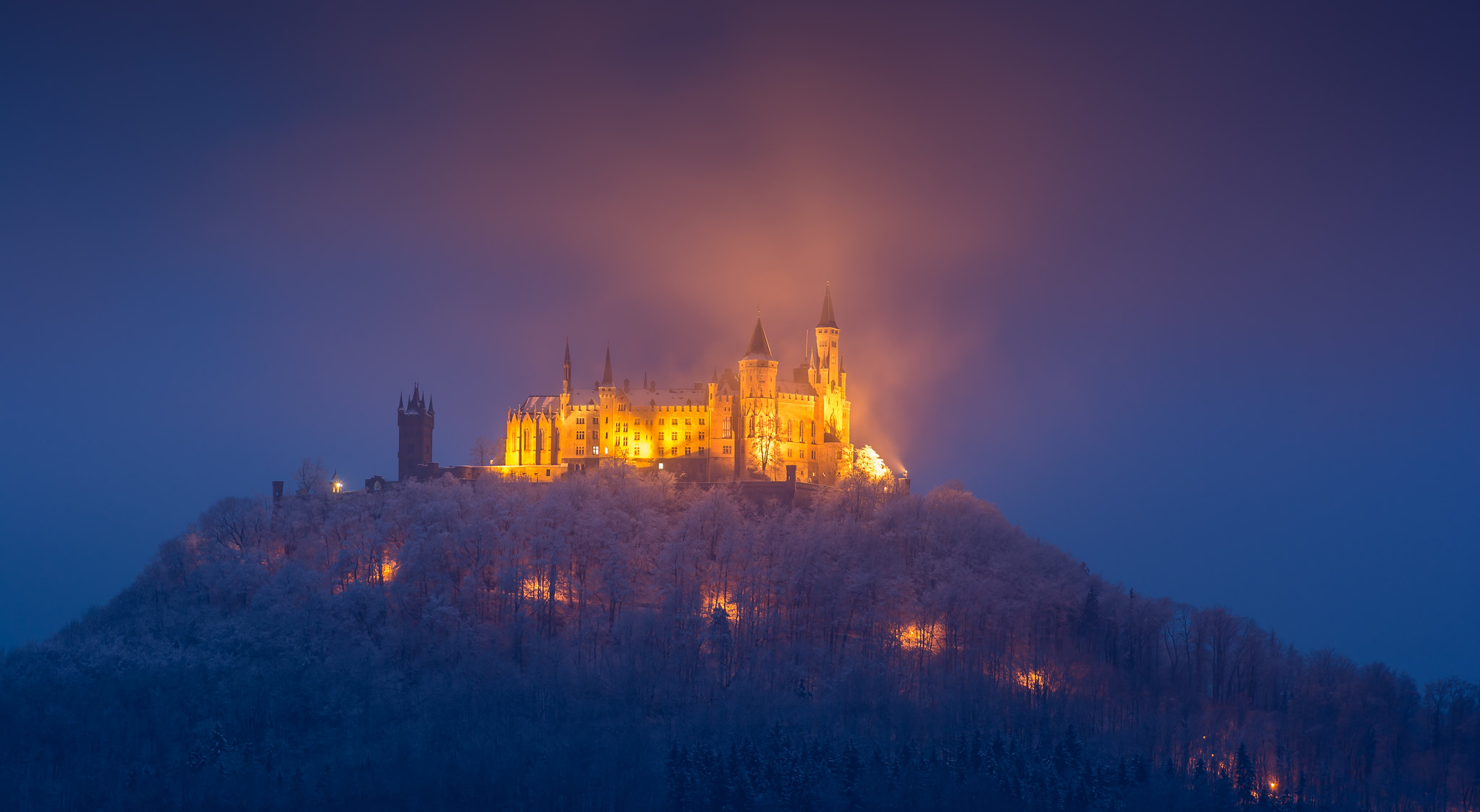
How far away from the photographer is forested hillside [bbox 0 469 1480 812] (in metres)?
86.9

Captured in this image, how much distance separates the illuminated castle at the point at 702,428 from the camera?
410 feet

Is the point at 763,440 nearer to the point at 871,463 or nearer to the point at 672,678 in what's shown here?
the point at 871,463

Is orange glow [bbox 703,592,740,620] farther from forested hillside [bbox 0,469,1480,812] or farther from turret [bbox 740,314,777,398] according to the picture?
turret [bbox 740,314,777,398]

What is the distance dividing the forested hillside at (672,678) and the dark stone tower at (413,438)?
8.40m

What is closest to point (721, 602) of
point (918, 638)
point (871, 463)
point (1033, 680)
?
point (918, 638)

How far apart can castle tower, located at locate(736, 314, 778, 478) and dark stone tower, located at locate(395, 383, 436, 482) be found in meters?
25.9

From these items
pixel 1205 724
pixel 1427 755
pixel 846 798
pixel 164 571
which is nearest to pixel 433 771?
pixel 846 798

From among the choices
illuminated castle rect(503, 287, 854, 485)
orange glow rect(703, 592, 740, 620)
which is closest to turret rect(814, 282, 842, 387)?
illuminated castle rect(503, 287, 854, 485)

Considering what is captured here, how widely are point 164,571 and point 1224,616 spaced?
74437mm

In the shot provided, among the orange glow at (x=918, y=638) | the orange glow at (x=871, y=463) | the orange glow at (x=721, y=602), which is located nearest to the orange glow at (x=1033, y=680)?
the orange glow at (x=918, y=638)

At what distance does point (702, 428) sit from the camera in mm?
128000

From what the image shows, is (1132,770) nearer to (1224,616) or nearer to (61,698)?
(1224,616)

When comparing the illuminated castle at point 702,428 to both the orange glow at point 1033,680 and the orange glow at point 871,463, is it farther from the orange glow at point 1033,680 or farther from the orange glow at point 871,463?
the orange glow at point 1033,680

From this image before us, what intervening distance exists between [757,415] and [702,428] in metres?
5.38
